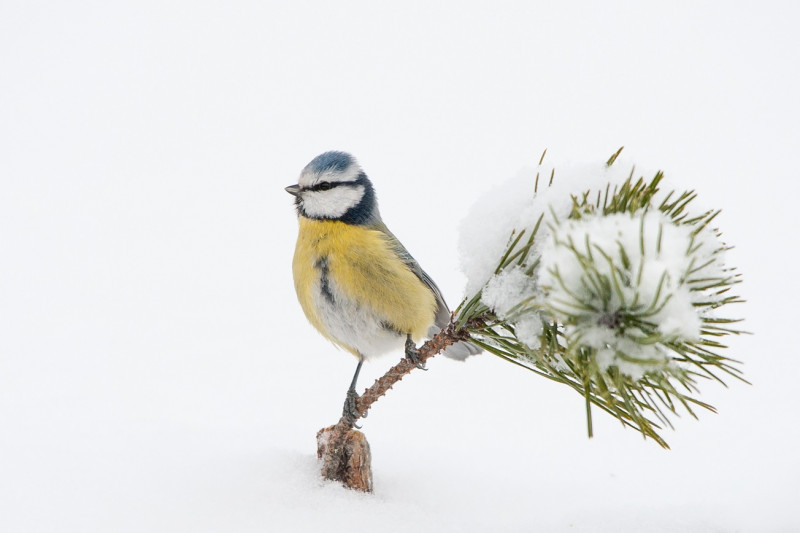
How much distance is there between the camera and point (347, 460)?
1.63 metres

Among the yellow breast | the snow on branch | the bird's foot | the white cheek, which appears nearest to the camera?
the snow on branch

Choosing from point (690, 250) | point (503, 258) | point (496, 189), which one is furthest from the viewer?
point (496, 189)

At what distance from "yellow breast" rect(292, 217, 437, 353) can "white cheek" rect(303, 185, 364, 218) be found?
0.26 ft

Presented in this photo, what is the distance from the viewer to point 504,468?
208 centimetres

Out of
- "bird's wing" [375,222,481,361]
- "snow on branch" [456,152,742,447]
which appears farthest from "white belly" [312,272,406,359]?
"snow on branch" [456,152,742,447]

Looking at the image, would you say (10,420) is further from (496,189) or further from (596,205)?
(596,205)

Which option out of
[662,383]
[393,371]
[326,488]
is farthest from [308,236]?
[662,383]

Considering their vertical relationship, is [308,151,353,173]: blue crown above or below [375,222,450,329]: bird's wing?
above

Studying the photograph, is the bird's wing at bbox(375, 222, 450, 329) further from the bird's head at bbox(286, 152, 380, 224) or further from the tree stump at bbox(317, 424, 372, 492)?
the tree stump at bbox(317, 424, 372, 492)

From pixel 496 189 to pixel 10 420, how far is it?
1.62 m

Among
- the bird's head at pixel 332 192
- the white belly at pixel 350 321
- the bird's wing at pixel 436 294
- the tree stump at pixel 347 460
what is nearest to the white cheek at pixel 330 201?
the bird's head at pixel 332 192

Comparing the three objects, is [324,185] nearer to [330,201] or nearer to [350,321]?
[330,201]

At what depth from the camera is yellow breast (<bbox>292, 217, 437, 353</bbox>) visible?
1.82 meters

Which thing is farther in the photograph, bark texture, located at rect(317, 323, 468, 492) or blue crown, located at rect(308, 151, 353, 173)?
blue crown, located at rect(308, 151, 353, 173)
